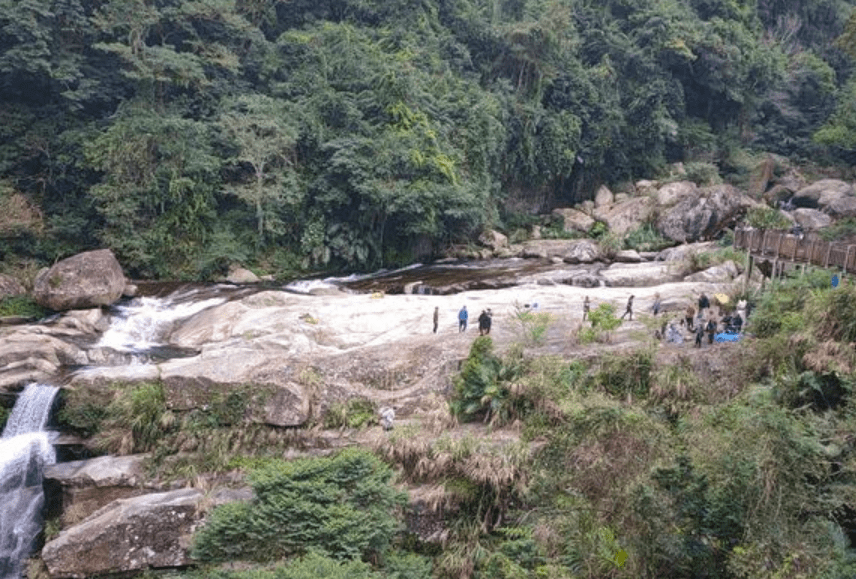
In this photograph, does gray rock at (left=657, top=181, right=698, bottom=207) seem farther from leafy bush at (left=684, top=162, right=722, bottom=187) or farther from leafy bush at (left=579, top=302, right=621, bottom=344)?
leafy bush at (left=579, top=302, right=621, bottom=344)

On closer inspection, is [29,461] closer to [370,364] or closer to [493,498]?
[370,364]

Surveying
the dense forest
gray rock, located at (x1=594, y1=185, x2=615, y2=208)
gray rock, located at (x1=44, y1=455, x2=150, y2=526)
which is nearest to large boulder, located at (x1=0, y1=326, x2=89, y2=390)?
gray rock, located at (x1=44, y1=455, x2=150, y2=526)

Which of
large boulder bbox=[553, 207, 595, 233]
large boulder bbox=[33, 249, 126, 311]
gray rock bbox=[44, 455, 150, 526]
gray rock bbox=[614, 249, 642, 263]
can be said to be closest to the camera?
gray rock bbox=[44, 455, 150, 526]

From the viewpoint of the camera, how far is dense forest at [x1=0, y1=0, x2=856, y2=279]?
1148 inches

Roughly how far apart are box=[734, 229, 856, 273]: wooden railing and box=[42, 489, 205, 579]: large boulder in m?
15.6

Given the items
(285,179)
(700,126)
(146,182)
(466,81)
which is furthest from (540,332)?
(700,126)

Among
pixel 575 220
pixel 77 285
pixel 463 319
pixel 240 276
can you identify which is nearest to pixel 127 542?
pixel 463 319

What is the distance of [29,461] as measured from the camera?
14.6 metres

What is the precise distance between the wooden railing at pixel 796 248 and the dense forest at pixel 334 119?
39.1 ft

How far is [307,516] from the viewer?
9.62m

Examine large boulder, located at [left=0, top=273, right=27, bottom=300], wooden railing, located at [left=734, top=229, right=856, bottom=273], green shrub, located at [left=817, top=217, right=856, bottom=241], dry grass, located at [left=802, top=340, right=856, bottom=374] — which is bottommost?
large boulder, located at [left=0, top=273, right=27, bottom=300]

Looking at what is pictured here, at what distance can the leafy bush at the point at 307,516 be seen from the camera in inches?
374

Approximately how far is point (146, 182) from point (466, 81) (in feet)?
64.5

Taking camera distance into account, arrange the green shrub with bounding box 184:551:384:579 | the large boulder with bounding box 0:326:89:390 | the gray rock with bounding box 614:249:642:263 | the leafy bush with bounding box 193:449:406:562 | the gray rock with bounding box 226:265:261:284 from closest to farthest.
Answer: the green shrub with bounding box 184:551:384:579, the leafy bush with bounding box 193:449:406:562, the large boulder with bounding box 0:326:89:390, the gray rock with bounding box 226:265:261:284, the gray rock with bounding box 614:249:642:263
